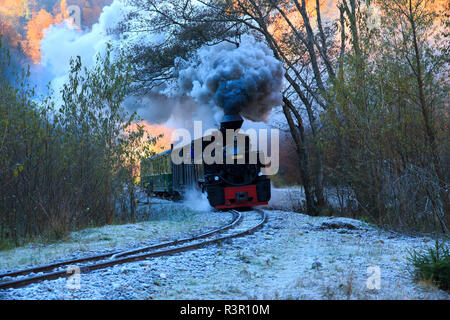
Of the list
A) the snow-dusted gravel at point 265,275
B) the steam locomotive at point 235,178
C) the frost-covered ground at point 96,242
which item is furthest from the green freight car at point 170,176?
the snow-dusted gravel at point 265,275

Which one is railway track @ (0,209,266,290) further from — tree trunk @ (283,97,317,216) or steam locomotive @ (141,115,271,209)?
tree trunk @ (283,97,317,216)

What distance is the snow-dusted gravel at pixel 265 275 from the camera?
415cm

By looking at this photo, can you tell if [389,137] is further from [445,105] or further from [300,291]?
[300,291]

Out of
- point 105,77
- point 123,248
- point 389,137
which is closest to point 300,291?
point 123,248

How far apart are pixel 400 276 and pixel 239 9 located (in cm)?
1187

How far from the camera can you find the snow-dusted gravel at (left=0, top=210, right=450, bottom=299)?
163 inches

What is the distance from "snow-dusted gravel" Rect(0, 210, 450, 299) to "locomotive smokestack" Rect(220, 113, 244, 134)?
5781mm

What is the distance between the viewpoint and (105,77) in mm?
10875

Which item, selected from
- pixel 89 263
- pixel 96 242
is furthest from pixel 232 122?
pixel 89 263

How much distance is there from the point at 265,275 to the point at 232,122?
8334 millimetres

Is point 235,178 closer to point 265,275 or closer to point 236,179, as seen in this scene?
point 236,179

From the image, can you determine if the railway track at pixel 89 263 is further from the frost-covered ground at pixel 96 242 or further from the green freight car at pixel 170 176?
the green freight car at pixel 170 176

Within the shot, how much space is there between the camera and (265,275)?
5.05 metres

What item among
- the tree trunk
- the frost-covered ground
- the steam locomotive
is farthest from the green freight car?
the tree trunk
